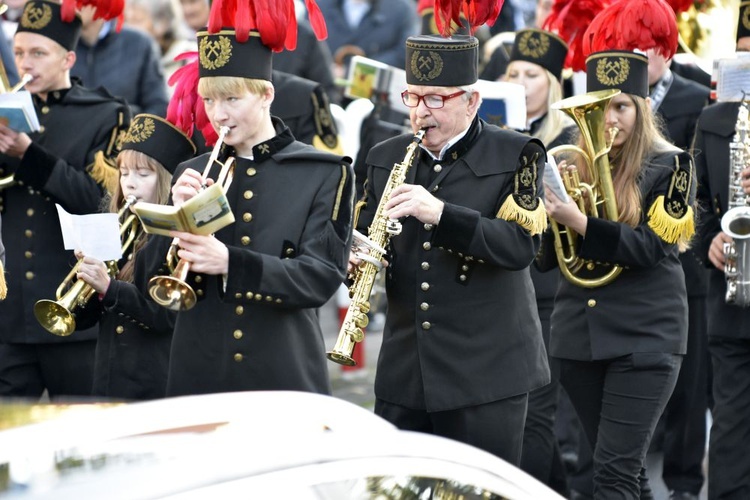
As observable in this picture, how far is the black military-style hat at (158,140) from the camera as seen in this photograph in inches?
235

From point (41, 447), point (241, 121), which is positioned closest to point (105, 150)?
point (241, 121)

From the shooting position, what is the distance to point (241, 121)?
5035mm

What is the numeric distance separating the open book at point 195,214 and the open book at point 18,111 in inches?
69.3

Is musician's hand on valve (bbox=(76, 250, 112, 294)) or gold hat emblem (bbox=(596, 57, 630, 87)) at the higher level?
gold hat emblem (bbox=(596, 57, 630, 87))

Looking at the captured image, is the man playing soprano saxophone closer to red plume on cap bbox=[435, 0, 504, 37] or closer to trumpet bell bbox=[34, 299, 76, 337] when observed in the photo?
red plume on cap bbox=[435, 0, 504, 37]

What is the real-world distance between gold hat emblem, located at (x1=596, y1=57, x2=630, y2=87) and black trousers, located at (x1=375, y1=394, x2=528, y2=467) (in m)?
1.61

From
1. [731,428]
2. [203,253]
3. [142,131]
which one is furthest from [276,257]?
[731,428]

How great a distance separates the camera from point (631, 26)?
6535mm

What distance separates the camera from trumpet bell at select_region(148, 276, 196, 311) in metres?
4.71

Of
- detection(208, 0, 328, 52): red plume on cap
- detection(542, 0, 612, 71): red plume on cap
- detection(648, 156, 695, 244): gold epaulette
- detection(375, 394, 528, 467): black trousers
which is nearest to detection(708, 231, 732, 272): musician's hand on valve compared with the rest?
detection(648, 156, 695, 244): gold epaulette

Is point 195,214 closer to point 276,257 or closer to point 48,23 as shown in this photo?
point 276,257

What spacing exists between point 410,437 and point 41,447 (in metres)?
0.77

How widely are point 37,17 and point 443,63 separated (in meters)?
2.46

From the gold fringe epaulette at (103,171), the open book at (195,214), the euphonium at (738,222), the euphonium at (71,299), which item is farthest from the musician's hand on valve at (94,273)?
the euphonium at (738,222)
